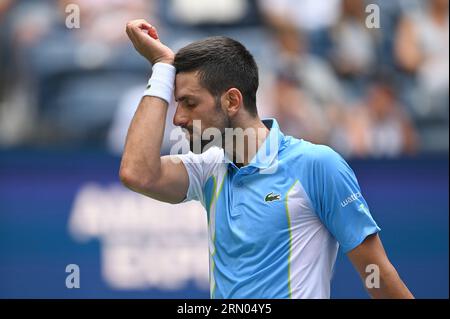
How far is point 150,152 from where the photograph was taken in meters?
3.48

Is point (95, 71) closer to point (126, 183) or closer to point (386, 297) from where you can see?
point (126, 183)

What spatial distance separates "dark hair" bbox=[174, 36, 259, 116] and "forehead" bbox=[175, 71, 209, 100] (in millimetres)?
Result: 17

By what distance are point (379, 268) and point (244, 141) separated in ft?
2.49

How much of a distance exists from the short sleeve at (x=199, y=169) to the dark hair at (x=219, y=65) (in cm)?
26

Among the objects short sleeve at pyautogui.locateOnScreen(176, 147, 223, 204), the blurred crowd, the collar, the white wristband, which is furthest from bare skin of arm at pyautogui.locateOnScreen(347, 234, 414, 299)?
the blurred crowd

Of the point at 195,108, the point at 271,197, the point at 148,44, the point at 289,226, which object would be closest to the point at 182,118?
the point at 195,108

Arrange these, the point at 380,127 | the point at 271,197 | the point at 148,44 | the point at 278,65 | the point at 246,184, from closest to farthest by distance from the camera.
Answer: the point at 271,197 → the point at 246,184 → the point at 148,44 → the point at 380,127 → the point at 278,65

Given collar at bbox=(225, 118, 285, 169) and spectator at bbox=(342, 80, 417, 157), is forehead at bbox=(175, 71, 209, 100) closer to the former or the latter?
collar at bbox=(225, 118, 285, 169)

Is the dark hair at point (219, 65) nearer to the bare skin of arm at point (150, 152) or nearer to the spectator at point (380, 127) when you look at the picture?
the bare skin of arm at point (150, 152)

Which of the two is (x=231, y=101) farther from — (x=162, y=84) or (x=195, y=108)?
(x=162, y=84)

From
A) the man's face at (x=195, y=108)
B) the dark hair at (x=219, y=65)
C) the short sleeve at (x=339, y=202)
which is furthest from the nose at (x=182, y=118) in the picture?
the short sleeve at (x=339, y=202)

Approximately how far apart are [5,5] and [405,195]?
380cm

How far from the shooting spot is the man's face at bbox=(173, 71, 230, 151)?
3.54 metres

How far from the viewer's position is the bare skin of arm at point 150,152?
3477 millimetres
